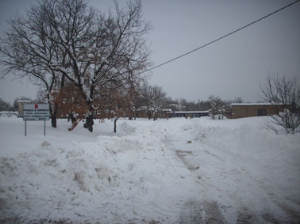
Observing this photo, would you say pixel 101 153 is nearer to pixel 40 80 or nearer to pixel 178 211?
pixel 178 211

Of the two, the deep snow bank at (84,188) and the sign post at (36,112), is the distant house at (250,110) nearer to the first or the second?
the deep snow bank at (84,188)

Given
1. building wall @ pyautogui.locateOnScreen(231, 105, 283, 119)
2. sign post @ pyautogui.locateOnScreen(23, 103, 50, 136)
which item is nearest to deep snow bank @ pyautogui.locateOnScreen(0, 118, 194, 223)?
sign post @ pyautogui.locateOnScreen(23, 103, 50, 136)

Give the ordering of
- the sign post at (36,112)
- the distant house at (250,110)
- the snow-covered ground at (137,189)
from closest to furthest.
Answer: the snow-covered ground at (137,189) < the sign post at (36,112) < the distant house at (250,110)

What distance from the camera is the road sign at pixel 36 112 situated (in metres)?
9.86

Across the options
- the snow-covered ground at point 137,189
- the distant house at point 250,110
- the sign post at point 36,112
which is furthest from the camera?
the distant house at point 250,110

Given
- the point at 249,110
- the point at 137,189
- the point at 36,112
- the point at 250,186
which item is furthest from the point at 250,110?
the point at 137,189

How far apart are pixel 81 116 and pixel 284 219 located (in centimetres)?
1354

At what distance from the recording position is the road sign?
388 inches

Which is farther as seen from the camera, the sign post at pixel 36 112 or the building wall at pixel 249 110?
the building wall at pixel 249 110

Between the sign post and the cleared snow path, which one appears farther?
the sign post

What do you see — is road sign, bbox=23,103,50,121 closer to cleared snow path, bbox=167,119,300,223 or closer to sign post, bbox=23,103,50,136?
sign post, bbox=23,103,50,136

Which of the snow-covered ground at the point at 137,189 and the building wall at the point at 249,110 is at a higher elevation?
the building wall at the point at 249,110

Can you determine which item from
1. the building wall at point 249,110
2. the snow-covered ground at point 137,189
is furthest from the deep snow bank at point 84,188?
Result: the building wall at point 249,110

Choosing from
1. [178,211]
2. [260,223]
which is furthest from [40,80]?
[260,223]
